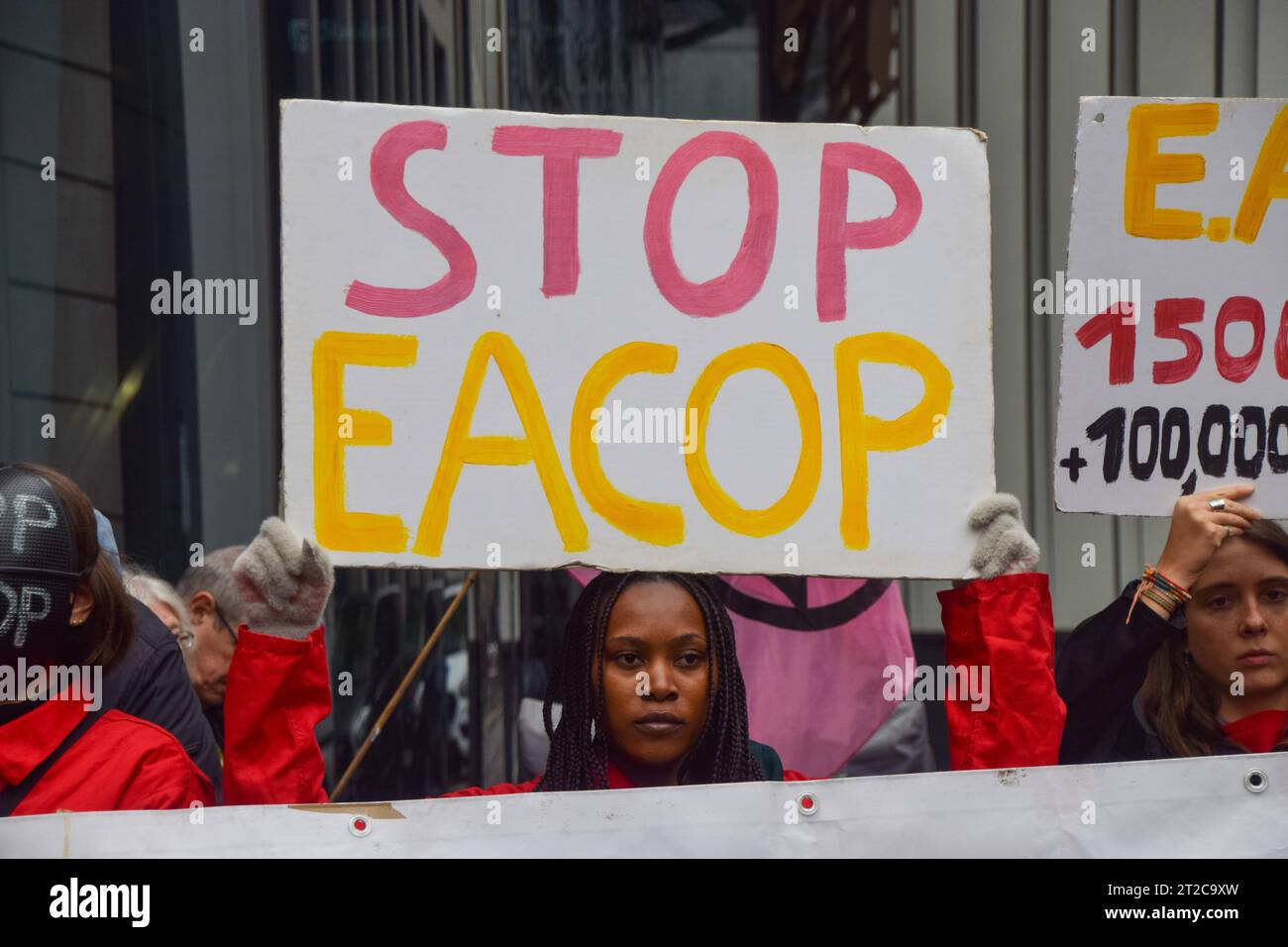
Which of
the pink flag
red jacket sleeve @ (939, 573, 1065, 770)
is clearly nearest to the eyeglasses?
the pink flag

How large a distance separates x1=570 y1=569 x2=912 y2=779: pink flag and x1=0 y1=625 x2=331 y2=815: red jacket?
4.79 feet

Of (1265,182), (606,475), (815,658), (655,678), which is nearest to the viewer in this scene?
(606,475)

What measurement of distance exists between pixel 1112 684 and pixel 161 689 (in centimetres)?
157

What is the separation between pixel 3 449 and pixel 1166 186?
131 inches

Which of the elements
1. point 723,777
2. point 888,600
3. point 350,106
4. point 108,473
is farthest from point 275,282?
point 723,777

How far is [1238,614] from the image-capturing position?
2.56m

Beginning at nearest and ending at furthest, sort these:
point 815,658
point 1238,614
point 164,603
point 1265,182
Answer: point 1265,182, point 1238,614, point 164,603, point 815,658

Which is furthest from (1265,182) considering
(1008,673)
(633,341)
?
(633,341)

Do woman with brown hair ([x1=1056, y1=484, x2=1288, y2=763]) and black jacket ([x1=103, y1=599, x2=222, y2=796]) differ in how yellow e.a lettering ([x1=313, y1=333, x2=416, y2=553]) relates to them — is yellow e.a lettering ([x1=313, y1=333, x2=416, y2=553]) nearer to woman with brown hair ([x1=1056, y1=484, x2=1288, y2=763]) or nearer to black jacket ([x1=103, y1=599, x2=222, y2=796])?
black jacket ([x1=103, y1=599, x2=222, y2=796])

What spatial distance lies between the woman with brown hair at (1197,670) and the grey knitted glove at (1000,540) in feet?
1.00

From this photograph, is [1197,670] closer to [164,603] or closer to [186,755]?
[186,755]

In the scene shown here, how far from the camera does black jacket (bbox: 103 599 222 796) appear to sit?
2363mm

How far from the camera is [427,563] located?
2191mm
